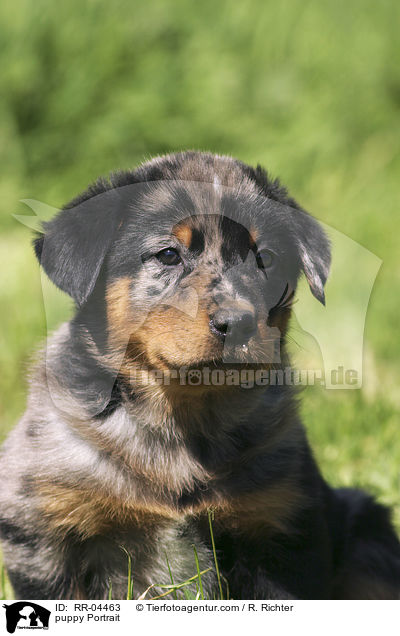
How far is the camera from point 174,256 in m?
3.32

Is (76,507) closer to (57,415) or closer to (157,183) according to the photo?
(57,415)

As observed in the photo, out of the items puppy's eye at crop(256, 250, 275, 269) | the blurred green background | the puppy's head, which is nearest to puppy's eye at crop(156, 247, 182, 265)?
the puppy's head

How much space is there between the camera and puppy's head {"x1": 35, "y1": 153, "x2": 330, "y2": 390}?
3211mm

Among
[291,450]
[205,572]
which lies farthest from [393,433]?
[205,572]

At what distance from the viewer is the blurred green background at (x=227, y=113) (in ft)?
20.4

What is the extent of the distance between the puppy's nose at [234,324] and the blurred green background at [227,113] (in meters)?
2.57

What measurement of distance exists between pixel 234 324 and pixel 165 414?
0.76 metres

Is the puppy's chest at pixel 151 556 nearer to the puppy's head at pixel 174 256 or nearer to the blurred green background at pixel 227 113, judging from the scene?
the puppy's head at pixel 174 256

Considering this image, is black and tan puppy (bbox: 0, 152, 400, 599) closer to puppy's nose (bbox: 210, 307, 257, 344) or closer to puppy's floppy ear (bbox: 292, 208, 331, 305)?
puppy's floppy ear (bbox: 292, 208, 331, 305)

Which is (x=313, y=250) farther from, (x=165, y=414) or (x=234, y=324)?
(x=165, y=414)
